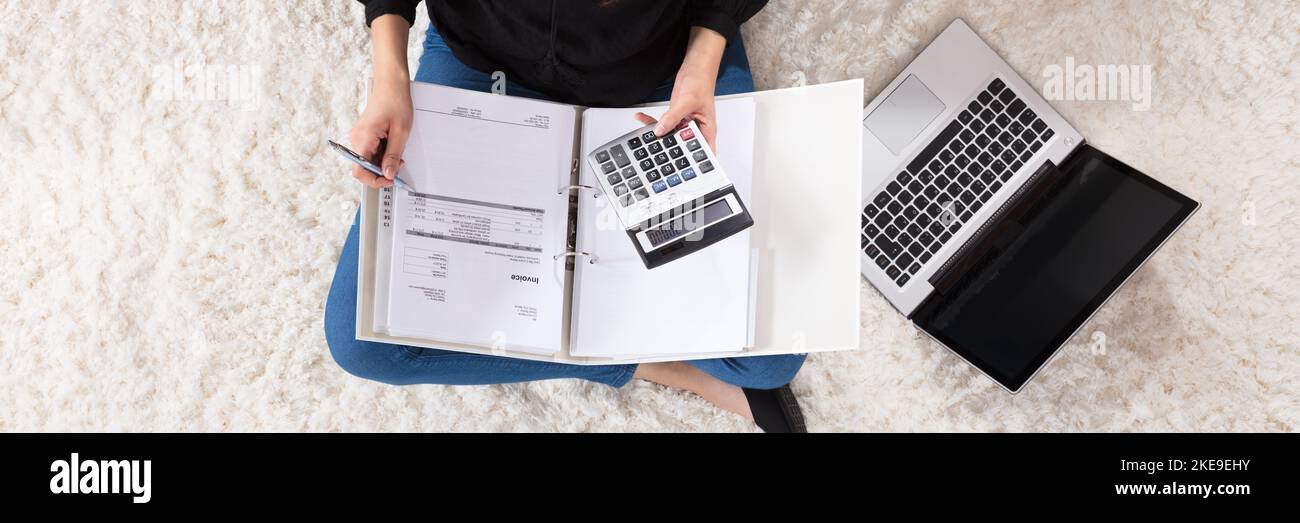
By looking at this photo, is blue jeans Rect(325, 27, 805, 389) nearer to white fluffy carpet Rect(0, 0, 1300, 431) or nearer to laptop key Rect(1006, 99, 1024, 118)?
white fluffy carpet Rect(0, 0, 1300, 431)

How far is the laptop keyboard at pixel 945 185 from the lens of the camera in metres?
0.90

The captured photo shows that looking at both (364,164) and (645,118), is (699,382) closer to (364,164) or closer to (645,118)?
(645,118)

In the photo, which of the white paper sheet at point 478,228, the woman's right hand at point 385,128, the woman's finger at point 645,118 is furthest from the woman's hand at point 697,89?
the woman's right hand at point 385,128

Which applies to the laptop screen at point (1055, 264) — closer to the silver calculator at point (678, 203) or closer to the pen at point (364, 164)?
the silver calculator at point (678, 203)

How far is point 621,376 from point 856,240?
0.38m

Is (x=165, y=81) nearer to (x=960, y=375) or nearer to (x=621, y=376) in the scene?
(x=621, y=376)

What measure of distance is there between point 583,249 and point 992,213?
0.53 metres

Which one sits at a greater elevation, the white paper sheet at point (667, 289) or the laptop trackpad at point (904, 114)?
the laptop trackpad at point (904, 114)

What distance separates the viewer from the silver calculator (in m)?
0.67

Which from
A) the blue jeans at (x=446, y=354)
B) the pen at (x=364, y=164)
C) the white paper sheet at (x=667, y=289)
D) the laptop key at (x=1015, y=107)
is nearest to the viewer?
the pen at (x=364, y=164)

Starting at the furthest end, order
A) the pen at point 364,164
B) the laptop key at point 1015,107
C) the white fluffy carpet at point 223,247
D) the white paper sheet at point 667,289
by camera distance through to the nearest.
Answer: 1. the white fluffy carpet at point 223,247
2. the laptop key at point 1015,107
3. the white paper sheet at point 667,289
4. the pen at point 364,164

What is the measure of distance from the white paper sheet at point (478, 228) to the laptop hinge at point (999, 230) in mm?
497

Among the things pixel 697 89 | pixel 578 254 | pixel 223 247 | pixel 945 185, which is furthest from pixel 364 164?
pixel 945 185
